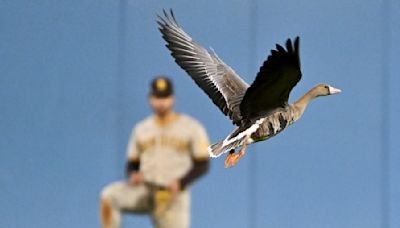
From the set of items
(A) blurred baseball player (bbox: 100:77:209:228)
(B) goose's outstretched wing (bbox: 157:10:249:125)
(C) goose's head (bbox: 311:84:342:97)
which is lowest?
(A) blurred baseball player (bbox: 100:77:209:228)

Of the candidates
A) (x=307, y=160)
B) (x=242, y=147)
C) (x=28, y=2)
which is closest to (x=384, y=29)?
(x=307, y=160)

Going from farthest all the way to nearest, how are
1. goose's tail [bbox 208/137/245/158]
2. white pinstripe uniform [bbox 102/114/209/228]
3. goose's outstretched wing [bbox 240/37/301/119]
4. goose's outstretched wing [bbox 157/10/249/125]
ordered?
1. goose's outstretched wing [bbox 157/10/249/125]
2. goose's tail [bbox 208/137/245/158]
3. white pinstripe uniform [bbox 102/114/209/228]
4. goose's outstretched wing [bbox 240/37/301/119]

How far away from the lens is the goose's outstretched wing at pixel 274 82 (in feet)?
22.7

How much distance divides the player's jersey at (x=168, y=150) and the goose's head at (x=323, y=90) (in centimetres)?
84

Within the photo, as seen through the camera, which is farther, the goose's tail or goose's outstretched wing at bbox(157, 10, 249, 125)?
goose's outstretched wing at bbox(157, 10, 249, 125)

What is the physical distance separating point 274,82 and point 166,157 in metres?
0.65

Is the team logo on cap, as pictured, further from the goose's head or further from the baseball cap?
the goose's head

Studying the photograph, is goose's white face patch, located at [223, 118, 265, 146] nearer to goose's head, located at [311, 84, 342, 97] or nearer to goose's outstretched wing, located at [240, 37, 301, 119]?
goose's outstretched wing, located at [240, 37, 301, 119]

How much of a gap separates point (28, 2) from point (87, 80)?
1.86 ft

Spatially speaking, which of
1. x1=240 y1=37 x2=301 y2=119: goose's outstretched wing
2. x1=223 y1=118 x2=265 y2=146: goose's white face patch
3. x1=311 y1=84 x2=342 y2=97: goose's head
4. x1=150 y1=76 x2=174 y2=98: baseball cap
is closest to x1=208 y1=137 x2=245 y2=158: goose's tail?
x1=223 y1=118 x2=265 y2=146: goose's white face patch

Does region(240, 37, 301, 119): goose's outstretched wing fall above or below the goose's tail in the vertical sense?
above

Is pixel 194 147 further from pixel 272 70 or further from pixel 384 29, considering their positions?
pixel 384 29

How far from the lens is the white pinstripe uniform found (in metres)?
7.03

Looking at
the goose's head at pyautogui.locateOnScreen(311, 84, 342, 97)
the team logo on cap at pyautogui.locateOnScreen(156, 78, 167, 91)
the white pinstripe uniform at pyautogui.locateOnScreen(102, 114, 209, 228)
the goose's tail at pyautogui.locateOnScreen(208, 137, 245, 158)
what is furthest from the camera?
the goose's head at pyautogui.locateOnScreen(311, 84, 342, 97)
